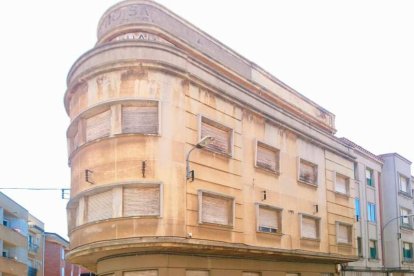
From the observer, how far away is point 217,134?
20703 millimetres

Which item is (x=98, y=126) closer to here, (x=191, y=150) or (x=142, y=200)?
(x=142, y=200)

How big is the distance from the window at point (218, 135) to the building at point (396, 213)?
24.0 m

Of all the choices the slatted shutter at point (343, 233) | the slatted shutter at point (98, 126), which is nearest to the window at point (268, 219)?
the slatted shutter at point (343, 233)

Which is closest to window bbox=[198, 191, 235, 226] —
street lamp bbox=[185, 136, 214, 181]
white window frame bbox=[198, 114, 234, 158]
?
street lamp bbox=[185, 136, 214, 181]

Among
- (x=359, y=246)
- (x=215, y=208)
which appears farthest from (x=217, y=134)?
(x=359, y=246)

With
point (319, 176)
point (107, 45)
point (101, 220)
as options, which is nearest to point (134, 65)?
point (107, 45)

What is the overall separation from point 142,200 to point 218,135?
4.47 m

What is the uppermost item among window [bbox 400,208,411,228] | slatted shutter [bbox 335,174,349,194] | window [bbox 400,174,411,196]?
window [bbox 400,174,411,196]

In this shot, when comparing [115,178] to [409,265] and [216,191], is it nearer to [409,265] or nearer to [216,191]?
[216,191]

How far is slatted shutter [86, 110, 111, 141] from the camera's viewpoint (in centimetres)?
1872

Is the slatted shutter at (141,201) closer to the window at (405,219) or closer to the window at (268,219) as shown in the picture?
the window at (268,219)

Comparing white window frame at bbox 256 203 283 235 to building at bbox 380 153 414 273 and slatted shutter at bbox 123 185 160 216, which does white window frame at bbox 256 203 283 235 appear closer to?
slatted shutter at bbox 123 185 160 216

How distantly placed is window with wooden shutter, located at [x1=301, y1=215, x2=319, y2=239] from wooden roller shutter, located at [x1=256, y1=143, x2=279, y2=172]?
3.24 m

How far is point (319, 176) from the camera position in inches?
1063
